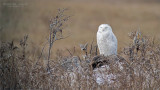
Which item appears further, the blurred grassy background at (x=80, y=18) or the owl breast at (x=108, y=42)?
the blurred grassy background at (x=80, y=18)

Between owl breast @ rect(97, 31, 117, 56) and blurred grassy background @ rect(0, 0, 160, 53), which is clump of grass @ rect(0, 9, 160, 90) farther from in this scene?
blurred grassy background @ rect(0, 0, 160, 53)

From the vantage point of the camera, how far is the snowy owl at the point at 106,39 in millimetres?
8883

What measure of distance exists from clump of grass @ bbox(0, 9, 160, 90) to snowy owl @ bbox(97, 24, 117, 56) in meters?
1.12

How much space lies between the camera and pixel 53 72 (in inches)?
289

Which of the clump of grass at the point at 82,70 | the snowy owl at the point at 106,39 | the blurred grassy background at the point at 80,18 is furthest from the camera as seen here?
the blurred grassy background at the point at 80,18

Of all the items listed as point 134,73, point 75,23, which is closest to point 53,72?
point 134,73

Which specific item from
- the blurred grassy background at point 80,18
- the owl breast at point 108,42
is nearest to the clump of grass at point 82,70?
the owl breast at point 108,42

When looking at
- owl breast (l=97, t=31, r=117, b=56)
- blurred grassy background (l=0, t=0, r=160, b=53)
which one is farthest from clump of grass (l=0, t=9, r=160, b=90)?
blurred grassy background (l=0, t=0, r=160, b=53)

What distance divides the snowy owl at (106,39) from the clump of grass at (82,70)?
1120mm

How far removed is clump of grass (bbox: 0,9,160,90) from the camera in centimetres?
694

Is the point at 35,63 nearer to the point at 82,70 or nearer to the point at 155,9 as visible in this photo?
the point at 82,70

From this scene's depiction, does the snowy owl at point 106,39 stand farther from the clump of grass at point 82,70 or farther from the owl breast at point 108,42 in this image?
the clump of grass at point 82,70

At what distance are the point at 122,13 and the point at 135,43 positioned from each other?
2850cm

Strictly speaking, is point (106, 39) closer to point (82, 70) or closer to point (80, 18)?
point (82, 70)
